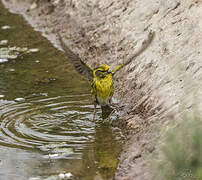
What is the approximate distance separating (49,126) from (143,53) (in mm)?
2206

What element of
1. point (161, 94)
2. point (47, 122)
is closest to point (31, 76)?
point (47, 122)

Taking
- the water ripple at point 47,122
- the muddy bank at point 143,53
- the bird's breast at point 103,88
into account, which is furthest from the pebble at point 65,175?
the bird's breast at point 103,88

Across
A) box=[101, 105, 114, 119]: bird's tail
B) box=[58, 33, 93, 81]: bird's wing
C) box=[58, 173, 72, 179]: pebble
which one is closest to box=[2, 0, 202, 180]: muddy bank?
box=[101, 105, 114, 119]: bird's tail

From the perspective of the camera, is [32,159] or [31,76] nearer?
[32,159]

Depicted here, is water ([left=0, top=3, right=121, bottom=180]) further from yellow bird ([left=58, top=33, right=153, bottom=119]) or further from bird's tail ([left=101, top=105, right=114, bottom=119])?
yellow bird ([left=58, top=33, right=153, bottom=119])

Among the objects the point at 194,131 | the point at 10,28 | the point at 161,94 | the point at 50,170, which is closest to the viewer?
the point at 194,131

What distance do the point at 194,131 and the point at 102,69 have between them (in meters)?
2.86

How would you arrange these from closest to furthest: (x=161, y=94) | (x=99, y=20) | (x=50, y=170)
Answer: (x=50, y=170), (x=161, y=94), (x=99, y=20)

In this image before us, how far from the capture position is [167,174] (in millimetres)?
5289

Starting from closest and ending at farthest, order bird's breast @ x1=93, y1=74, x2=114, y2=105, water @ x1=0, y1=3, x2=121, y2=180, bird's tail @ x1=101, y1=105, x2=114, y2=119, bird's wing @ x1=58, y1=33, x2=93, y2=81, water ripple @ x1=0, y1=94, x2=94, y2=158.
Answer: water @ x1=0, y1=3, x2=121, y2=180 → water ripple @ x1=0, y1=94, x2=94, y2=158 → bird's wing @ x1=58, y1=33, x2=93, y2=81 → bird's breast @ x1=93, y1=74, x2=114, y2=105 → bird's tail @ x1=101, y1=105, x2=114, y2=119

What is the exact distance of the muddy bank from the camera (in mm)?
6707

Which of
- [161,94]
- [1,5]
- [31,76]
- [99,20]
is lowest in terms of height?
[161,94]

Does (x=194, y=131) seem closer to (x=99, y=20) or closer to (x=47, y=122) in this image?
(x=47, y=122)

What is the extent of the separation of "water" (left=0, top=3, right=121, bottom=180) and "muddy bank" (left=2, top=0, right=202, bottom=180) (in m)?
0.37
